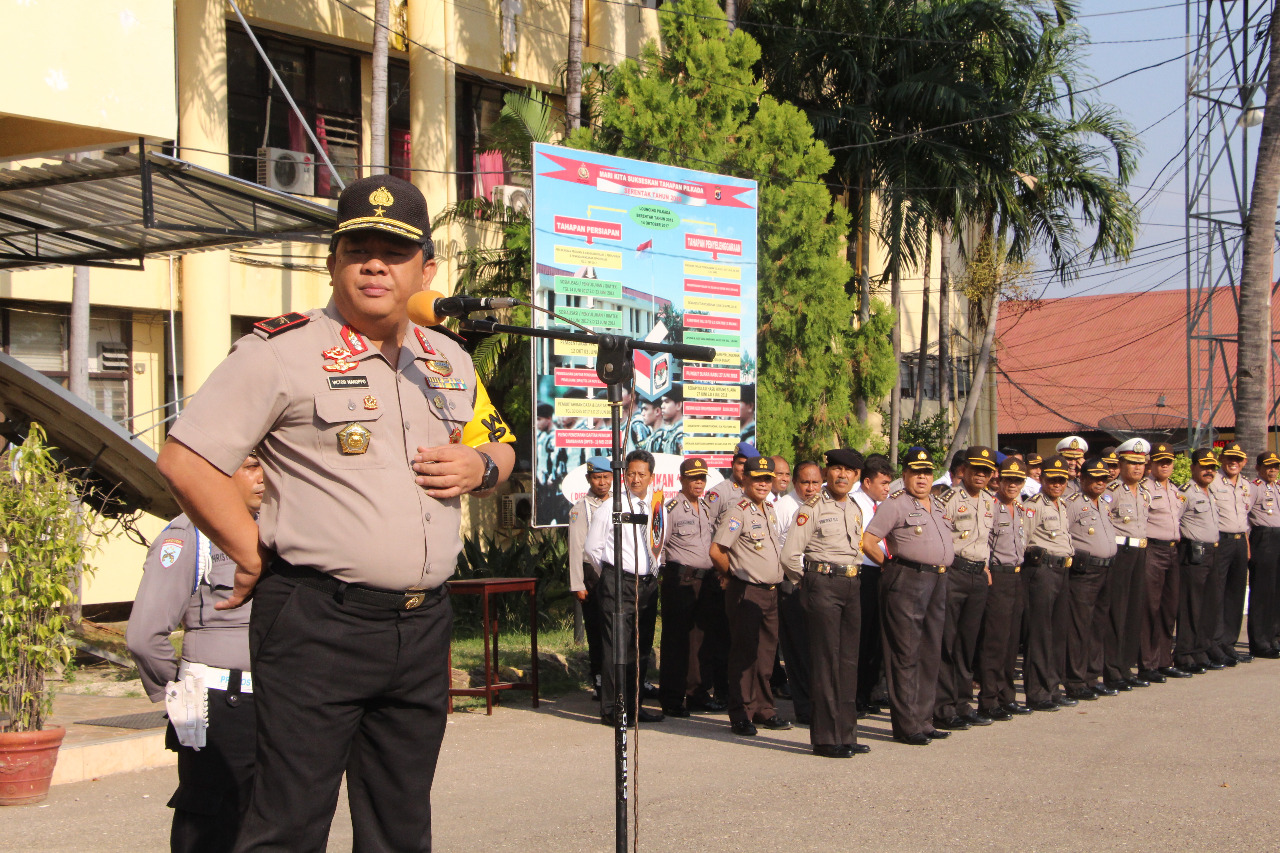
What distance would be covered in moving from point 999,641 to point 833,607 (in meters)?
2.04

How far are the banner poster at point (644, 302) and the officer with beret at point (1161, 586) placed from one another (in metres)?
3.93

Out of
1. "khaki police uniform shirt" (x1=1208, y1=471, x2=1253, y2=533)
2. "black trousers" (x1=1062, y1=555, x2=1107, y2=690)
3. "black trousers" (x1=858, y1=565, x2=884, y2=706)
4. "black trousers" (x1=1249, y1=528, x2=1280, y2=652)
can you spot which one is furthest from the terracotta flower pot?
"black trousers" (x1=1249, y1=528, x2=1280, y2=652)

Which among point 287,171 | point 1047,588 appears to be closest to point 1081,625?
point 1047,588

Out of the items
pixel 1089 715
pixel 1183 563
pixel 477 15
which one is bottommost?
pixel 1089 715

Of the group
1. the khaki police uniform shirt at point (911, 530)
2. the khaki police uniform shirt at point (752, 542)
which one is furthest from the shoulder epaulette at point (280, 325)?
the khaki police uniform shirt at point (752, 542)

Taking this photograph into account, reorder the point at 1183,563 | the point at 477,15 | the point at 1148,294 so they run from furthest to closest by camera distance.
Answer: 1. the point at 1148,294
2. the point at 477,15
3. the point at 1183,563

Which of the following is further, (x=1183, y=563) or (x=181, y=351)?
(x=181, y=351)

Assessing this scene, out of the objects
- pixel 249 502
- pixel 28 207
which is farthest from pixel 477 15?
pixel 249 502

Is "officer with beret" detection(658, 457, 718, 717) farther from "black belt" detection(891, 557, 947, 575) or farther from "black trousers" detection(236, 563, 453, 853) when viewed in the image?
"black trousers" detection(236, 563, 453, 853)

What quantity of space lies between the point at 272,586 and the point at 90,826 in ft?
13.4

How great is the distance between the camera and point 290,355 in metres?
2.90

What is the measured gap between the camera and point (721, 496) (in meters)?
10.8

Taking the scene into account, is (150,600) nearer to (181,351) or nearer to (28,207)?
(28,207)

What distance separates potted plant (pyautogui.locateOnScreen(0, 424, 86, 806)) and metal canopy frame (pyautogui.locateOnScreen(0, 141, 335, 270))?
2197 mm
